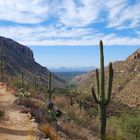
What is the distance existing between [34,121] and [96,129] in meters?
7.83

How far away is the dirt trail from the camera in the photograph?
10534mm

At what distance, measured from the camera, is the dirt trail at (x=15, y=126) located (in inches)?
415

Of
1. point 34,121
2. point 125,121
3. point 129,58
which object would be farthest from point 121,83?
Result: point 34,121

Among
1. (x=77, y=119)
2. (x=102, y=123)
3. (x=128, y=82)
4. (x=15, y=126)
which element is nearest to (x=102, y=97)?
(x=102, y=123)

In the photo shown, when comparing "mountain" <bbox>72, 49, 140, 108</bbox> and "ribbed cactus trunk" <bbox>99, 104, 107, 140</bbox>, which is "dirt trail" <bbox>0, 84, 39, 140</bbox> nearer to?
"ribbed cactus trunk" <bbox>99, 104, 107, 140</bbox>

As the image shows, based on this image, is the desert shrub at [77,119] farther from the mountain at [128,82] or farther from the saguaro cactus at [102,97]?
the mountain at [128,82]

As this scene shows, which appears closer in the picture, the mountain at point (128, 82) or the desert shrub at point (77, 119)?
the desert shrub at point (77, 119)

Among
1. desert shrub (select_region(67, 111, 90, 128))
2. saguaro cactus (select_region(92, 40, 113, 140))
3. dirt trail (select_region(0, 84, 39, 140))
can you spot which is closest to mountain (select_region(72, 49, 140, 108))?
desert shrub (select_region(67, 111, 90, 128))

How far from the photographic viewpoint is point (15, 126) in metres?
12.3

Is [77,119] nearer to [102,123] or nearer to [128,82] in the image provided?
[102,123]

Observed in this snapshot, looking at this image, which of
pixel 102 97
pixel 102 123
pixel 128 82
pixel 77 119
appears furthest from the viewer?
pixel 128 82

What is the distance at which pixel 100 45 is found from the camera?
17.2 meters

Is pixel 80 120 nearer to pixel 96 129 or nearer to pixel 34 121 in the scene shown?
pixel 96 129

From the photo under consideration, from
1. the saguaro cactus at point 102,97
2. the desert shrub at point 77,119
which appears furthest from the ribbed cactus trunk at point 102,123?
the desert shrub at point 77,119
